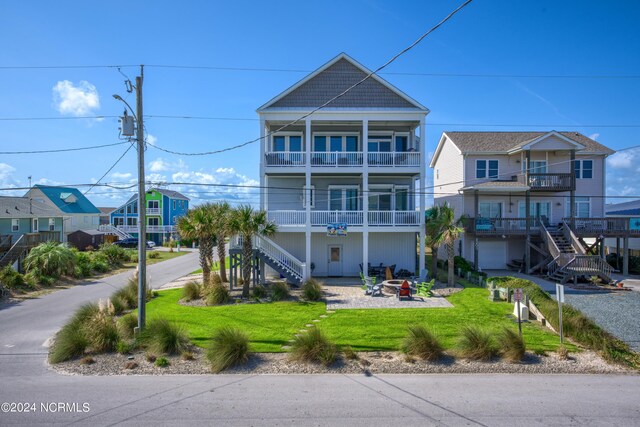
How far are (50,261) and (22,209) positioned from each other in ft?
60.3

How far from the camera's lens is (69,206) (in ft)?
147

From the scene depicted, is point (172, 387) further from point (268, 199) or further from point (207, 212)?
point (268, 199)

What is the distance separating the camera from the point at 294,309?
14.1 m

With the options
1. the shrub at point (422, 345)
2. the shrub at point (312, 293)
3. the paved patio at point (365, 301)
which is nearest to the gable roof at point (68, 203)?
the shrub at point (312, 293)

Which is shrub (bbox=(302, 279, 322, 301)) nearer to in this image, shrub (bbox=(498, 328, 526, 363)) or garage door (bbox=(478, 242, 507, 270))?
shrub (bbox=(498, 328, 526, 363))

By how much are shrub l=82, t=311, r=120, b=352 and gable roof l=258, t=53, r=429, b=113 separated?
1324cm

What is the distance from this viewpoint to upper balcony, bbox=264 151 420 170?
20.1m

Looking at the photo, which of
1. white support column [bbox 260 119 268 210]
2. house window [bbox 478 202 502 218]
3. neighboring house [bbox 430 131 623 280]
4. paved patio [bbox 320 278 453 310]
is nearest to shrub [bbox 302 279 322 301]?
paved patio [bbox 320 278 453 310]

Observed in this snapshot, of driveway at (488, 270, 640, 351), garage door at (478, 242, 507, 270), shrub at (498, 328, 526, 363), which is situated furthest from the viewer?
garage door at (478, 242, 507, 270)

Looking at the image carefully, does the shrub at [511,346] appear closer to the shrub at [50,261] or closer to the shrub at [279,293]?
the shrub at [279,293]

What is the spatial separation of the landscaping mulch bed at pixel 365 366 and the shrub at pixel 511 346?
18cm

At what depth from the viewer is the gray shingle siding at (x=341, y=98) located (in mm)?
20062

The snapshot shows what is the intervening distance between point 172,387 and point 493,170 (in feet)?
78.3

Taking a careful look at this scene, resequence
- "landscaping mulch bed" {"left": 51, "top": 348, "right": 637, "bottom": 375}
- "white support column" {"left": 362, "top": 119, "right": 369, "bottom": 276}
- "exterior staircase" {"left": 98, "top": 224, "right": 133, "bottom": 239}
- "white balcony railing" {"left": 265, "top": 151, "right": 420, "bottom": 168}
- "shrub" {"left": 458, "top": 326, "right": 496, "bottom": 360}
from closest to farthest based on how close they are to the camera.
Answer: "landscaping mulch bed" {"left": 51, "top": 348, "right": 637, "bottom": 375} < "shrub" {"left": 458, "top": 326, "right": 496, "bottom": 360} < "white support column" {"left": 362, "top": 119, "right": 369, "bottom": 276} < "white balcony railing" {"left": 265, "top": 151, "right": 420, "bottom": 168} < "exterior staircase" {"left": 98, "top": 224, "right": 133, "bottom": 239}
